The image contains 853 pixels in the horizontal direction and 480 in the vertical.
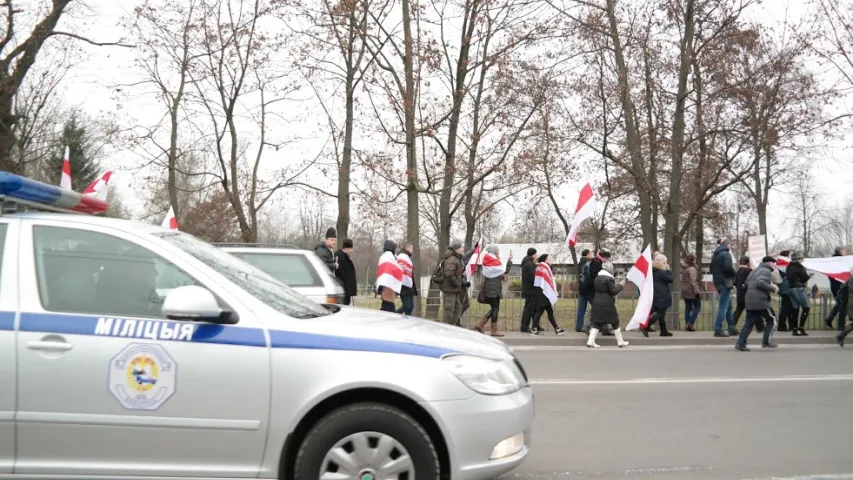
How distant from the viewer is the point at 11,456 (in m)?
3.71

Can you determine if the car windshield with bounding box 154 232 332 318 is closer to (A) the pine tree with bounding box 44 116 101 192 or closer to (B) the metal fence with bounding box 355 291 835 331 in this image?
(B) the metal fence with bounding box 355 291 835 331

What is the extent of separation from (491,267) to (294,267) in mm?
6526

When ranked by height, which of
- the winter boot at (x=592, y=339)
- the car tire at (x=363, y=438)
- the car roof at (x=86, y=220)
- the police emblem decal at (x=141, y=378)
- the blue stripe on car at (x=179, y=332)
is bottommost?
the winter boot at (x=592, y=339)

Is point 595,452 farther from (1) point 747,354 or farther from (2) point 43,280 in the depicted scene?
(1) point 747,354

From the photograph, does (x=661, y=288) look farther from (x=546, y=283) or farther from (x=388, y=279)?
(x=388, y=279)

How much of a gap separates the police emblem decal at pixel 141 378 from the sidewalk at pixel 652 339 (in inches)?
412

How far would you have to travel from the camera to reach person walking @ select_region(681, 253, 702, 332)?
51.6ft

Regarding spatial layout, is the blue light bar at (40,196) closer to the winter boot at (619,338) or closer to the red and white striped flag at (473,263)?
the winter boot at (619,338)

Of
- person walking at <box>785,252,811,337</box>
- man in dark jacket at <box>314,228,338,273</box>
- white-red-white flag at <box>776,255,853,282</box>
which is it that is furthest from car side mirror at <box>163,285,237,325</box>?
white-red-white flag at <box>776,255,853,282</box>

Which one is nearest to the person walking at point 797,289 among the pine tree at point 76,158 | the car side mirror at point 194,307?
the car side mirror at point 194,307

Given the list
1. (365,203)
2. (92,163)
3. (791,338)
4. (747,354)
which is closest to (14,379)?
(747,354)

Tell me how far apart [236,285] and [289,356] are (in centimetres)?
56

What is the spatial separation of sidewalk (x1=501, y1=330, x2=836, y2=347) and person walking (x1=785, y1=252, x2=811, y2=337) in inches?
21.0

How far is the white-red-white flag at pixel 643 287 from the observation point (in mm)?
14297
